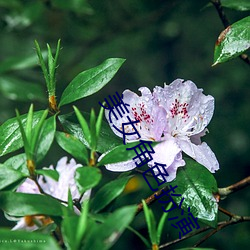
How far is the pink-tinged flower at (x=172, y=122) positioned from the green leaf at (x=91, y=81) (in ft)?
0.20

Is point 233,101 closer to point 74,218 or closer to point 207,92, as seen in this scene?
point 207,92

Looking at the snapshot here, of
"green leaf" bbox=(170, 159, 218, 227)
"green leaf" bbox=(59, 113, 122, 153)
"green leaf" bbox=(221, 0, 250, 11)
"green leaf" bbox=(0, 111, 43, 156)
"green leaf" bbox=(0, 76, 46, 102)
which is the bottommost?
"green leaf" bbox=(170, 159, 218, 227)

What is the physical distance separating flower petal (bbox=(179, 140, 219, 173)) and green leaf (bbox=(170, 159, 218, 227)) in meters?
0.02

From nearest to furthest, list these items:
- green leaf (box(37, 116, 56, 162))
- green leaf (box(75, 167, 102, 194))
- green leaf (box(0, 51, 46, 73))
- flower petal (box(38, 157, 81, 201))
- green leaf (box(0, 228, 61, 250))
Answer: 1. green leaf (box(0, 228, 61, 250))
2. green leaf (box(75, 167, 102, 194))
3. green leaf (box(37, 116, 56, 162))
4. flower petal (box(38, 157, 81, 201))
5. green leaf (box(0, 51, 46, 73))

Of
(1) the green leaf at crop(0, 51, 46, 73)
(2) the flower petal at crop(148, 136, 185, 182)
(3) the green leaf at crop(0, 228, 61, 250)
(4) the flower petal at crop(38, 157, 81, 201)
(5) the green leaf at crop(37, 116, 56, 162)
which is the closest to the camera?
(3) the green leaf at crop(0, 228, 61, 250)

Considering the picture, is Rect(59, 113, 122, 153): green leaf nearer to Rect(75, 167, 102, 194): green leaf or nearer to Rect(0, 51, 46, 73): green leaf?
Rect(75, 167, 102, 194): green leaf

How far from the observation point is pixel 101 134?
3.73 ft

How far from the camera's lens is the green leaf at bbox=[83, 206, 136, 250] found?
767mm

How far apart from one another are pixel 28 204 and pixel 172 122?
341mm

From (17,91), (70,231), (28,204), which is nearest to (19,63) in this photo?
(17,91)

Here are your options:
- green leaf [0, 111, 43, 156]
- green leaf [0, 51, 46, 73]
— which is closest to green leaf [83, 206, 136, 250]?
green leaf [0, 111, 43, 156]

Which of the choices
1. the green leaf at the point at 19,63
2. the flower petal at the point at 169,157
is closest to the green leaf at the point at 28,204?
the flower petal at the point at 169,157

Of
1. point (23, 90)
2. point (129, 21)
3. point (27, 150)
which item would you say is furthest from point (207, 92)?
point (27, 150)

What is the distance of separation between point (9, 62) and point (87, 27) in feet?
2.22
